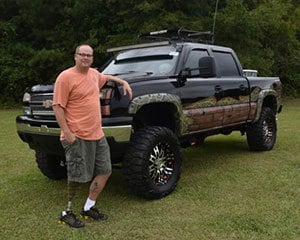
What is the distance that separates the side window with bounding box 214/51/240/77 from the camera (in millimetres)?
6738

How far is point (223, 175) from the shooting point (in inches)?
239

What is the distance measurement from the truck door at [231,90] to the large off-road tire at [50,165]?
2.40 meters

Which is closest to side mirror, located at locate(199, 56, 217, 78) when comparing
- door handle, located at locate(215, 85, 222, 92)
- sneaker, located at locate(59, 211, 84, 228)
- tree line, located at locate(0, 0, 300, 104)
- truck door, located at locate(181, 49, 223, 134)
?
truck door, located at locate(181, 49, 223, 134)

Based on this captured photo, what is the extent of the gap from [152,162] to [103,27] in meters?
18.3

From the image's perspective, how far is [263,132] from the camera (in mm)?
7613

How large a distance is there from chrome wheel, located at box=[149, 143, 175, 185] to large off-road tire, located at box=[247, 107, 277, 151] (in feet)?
9.44

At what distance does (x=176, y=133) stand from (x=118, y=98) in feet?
3.77

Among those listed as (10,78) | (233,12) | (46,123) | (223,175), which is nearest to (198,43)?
(223,175)

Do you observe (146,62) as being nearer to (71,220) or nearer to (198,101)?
(198,101)

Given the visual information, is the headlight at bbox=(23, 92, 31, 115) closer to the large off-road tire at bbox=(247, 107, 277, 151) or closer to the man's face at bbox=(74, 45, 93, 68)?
the man's face at bbox=(74, 45, 93, 68)

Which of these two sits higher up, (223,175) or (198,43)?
(198,43)

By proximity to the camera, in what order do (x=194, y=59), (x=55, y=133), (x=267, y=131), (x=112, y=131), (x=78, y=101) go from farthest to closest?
(x=267, y=131) < (x=194, y=59) < (x=55, y=133) < (x=112, y=131) < (x=78, y=101)

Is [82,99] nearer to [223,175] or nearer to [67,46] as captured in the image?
[223,175]

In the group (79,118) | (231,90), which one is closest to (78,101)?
(79,118)
